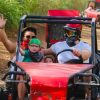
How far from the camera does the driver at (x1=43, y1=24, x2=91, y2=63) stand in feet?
18.6

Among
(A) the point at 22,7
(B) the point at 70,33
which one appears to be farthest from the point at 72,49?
(A) the point at 22,7

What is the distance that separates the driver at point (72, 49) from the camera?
5.68 meters

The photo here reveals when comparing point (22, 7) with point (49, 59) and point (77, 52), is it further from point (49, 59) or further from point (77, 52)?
point (77, 52)

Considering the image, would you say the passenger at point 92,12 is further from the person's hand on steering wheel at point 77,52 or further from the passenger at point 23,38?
the person's hand on steering wheel at point 77,52

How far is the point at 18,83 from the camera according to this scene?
17.2 ft

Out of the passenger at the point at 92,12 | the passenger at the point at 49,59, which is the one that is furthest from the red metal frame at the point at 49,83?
the passenger at the point at 92,12

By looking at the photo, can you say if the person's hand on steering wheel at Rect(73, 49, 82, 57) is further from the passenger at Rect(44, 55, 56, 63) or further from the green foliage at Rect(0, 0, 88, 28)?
the green foliage at Rect(0, 0, 88, 28)

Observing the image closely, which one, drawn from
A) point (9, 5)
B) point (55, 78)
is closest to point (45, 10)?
point (9, 5)

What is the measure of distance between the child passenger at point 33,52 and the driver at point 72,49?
28 cm

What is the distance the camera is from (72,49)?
5789 millimetres

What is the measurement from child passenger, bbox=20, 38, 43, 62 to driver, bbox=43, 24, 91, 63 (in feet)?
0.90

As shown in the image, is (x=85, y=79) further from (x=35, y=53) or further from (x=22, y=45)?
(x=22, y=45)

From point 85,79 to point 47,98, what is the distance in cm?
59

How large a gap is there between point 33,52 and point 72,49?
51 cm
